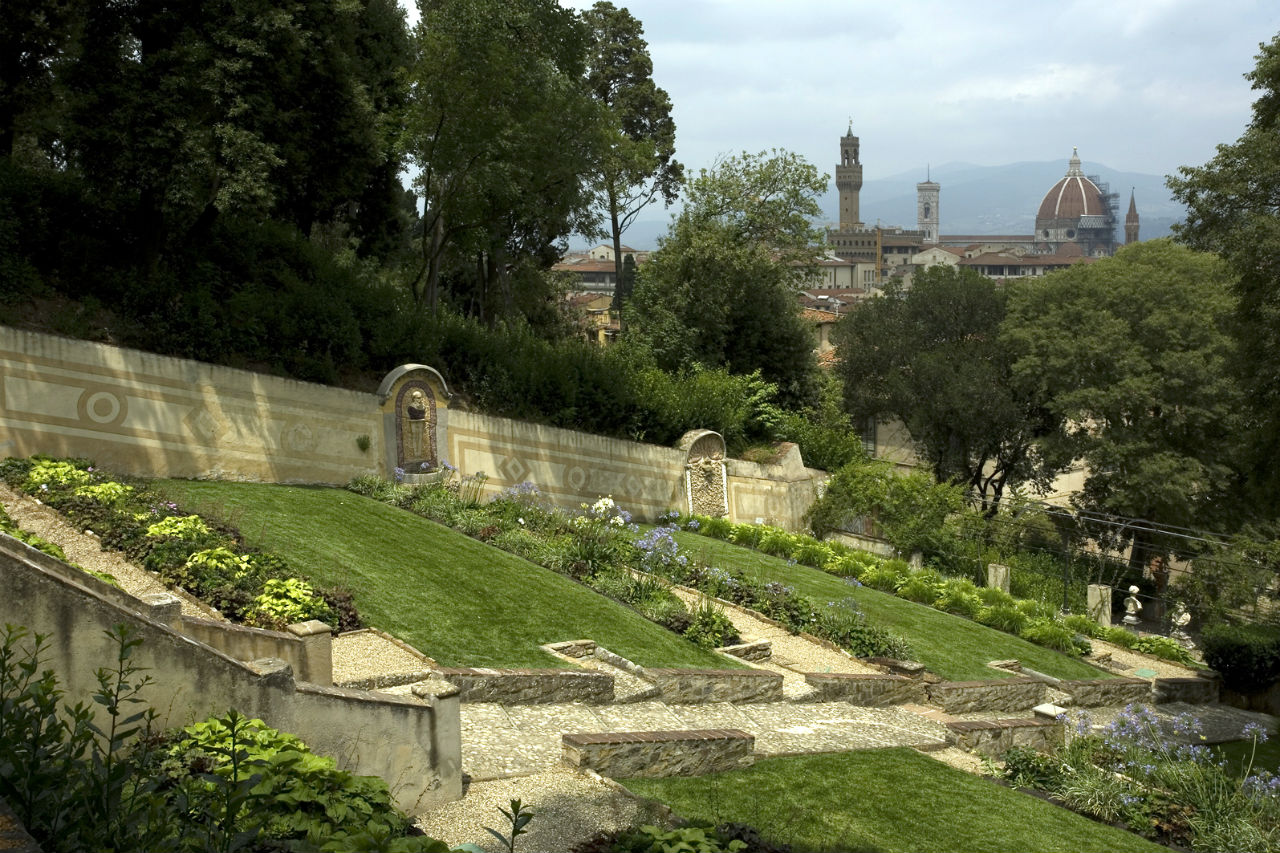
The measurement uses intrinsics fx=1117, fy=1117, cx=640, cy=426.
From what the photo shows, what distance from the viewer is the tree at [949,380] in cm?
4034

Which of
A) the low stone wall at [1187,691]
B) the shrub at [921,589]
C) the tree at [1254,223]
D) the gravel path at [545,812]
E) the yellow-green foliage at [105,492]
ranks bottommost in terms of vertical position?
the low stone wall at [1187,691]

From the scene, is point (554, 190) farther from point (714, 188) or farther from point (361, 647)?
point (361, 647)

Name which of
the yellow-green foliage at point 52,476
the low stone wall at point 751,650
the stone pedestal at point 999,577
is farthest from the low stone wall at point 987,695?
the yellow-green foliage at point 52,476

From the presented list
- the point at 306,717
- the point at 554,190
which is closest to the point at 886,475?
the point at 554,190

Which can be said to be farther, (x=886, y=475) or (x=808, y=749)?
(x=886, y=475)

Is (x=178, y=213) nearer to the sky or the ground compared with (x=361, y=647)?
nearer to the sky

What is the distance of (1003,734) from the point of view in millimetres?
13484

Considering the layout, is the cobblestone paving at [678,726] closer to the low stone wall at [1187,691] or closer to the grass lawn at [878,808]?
the grass lawn at [878,808]

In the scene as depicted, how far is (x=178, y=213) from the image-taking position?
1922 centimetres

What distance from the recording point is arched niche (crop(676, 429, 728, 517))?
27.1 metres

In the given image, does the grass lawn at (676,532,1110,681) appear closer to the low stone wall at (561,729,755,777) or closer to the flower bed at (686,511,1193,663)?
the flower bed at (686,511,1193,663)

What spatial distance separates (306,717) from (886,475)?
22.4 meters

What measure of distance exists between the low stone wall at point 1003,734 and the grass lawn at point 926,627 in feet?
6.77

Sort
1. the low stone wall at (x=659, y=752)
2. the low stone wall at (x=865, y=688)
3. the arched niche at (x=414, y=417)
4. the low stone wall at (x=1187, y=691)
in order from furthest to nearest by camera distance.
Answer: the arched niche at (x=414, y=417) < the low stone wall at (x=1187, y=691) < the low stone wall at (x=865, y=688) < the low stone wall at (x=659, y=752)
